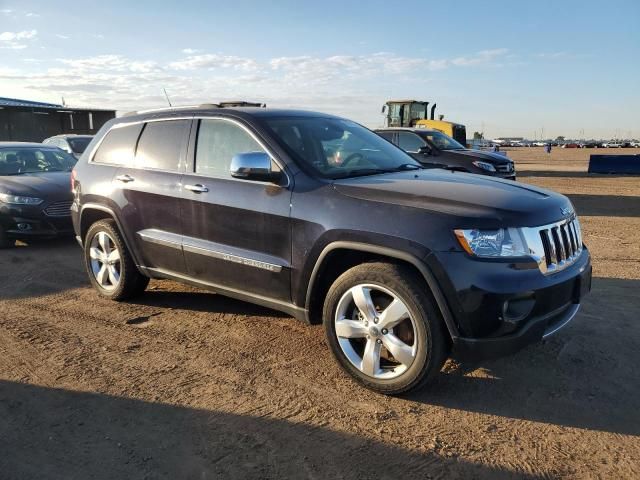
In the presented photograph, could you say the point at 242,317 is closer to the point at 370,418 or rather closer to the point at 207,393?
the point at 207,393

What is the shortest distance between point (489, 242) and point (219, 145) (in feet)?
7.68

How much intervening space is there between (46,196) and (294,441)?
21.5ft

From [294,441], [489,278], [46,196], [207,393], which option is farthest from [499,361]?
[46,196]

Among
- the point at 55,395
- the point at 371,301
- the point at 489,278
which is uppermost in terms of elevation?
the point at 489,278

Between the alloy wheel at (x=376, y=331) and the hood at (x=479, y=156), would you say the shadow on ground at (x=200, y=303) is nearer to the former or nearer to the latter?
the alloy wheel at (x=376, y=331)

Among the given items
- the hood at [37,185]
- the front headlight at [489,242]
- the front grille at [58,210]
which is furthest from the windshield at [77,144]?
the front headlight at [489,242]

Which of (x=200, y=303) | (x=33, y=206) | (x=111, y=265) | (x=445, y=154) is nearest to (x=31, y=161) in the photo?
(x=33, y=206)

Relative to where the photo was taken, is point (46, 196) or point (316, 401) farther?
point (46, 196)

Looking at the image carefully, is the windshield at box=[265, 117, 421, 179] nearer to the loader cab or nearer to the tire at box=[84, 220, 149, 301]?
the tire at box=[84, 220, 149, 301]

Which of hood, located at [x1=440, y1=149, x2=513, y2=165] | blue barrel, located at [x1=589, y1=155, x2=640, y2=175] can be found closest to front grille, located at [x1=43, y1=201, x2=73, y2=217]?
hood, located at [x1=440, y1=149, x2=513, y2=165]

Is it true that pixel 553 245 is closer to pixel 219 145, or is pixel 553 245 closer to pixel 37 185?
pixel 219 145

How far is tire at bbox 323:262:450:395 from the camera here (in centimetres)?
306

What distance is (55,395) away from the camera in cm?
334

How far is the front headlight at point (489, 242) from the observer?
2949 mm
